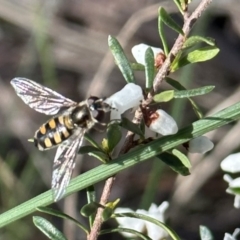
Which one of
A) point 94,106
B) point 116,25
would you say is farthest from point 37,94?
point 116,25

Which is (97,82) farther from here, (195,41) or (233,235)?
(195,41)

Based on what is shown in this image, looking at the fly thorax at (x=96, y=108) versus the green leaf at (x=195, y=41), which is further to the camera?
the fly thorax at (x=96, y=108)

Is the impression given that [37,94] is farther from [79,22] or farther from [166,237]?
[79,22]

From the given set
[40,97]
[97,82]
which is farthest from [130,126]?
[97,82]

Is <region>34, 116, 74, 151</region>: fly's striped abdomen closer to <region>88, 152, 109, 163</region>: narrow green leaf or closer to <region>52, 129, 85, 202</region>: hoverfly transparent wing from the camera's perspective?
<region>52, 129, 85, 202</region>: hoverfly transparent wing

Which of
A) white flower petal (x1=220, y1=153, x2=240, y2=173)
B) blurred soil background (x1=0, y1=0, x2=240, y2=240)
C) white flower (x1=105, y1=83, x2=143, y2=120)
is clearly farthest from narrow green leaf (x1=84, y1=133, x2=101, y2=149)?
blurred soil background (x1=0, y1=0, x2=240, y2=240)

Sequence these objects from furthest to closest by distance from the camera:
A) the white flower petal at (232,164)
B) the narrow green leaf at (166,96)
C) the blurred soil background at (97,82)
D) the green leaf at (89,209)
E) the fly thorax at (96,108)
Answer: the blurred soil background at (97,82) → the fly thorax at (96,108) → the white flower petal at (232,164) → the green leaf at (89,209) → the narrow green leaf at (166,96)

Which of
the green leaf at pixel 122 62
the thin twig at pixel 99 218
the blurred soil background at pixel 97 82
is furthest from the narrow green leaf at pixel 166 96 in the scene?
the blurred soil background at pixel 97 82

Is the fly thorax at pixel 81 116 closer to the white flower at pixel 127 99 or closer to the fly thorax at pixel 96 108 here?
the fly thorax at pixel 96 108
